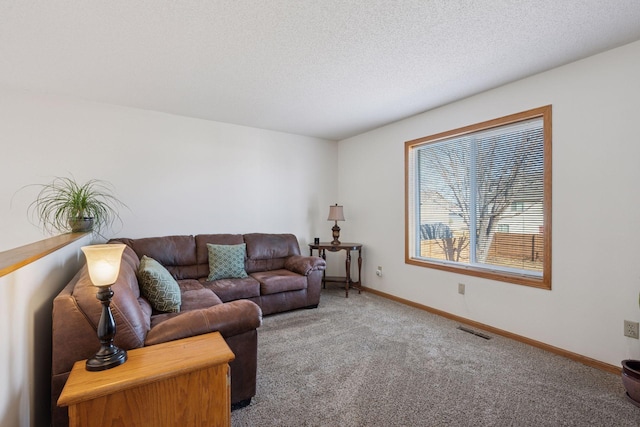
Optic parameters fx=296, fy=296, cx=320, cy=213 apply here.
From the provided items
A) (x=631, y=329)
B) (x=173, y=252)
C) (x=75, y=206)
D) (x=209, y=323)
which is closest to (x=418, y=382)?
(x=209, y=323)

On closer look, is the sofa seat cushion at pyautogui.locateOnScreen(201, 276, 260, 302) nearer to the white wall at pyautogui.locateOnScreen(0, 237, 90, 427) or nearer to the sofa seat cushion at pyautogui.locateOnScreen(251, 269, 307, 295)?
the sofa seat cushion at pyautogui.locateOnScreen(251, 269, 307, 295)

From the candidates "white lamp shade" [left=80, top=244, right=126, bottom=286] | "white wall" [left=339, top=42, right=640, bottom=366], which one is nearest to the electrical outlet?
"white wall" [left=339, top=42, right=640, bottom=366]

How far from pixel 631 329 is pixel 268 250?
3.66 m

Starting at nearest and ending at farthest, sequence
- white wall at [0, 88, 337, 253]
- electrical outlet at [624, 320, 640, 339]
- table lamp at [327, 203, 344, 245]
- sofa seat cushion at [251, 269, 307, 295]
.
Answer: electrical outlet at [624, 320, 640, 339]
white wall at [0, 88, 337, 253]
sofa seat cushion at [251, 269, 307, 295]
table lamp at [327, 203, 344, 245]

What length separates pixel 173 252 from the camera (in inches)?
141

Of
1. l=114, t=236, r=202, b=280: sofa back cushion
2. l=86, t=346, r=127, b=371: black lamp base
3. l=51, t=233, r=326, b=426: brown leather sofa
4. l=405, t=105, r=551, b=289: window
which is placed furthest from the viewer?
l=114, t=236, r=202, b=280: sofa back cushion

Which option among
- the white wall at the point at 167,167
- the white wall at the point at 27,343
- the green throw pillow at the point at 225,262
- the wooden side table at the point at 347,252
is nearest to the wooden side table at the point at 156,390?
the white wall at the point at 27,343

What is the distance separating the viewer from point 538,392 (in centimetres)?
203

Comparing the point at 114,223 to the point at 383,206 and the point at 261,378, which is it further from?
the point at 383,206

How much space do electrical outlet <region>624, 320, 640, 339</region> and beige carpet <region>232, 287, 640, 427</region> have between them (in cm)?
34

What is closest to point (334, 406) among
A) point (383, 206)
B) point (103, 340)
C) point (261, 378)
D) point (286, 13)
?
point (261, 378)

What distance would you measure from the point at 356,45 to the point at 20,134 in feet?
11.7

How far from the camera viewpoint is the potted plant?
293 cm

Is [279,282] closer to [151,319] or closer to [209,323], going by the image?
[151,319]
